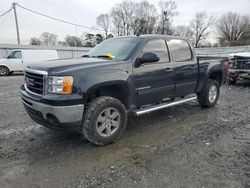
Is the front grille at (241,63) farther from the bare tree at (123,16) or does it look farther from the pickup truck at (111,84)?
the bare tree at (123,16)

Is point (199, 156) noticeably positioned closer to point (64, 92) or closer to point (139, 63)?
point (139, 63)

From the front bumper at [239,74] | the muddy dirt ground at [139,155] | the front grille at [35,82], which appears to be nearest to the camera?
the muddy dirt ground at [139,155]

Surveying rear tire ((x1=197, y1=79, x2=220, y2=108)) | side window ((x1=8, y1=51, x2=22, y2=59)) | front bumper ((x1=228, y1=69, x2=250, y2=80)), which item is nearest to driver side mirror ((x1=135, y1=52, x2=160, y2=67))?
rear tire ((x1=197, y1=79, x2=220, y2=108))

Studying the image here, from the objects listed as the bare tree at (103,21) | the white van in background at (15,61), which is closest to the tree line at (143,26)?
the bare tree at (103,21)

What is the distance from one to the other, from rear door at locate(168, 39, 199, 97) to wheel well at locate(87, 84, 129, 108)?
144 cm

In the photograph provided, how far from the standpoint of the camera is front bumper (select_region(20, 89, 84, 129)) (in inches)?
125

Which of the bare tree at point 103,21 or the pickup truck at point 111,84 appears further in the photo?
the bare tree at point 103,21

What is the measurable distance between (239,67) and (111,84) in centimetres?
817

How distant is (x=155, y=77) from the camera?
14.2ft

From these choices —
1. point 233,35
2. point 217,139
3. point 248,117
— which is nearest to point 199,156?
point 217,139

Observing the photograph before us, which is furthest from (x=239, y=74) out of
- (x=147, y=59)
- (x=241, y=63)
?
(x=147, y=59)

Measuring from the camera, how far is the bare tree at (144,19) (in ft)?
195

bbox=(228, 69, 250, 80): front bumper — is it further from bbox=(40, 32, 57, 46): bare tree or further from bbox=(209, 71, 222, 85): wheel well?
bbox=(40, 32, 57, 46): bare tree

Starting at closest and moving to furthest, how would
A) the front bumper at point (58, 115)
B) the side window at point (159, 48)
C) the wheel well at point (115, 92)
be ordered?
the front bumper at point (58, 115), the wheel well at point (115, 92), the side window at point (159, 48)
